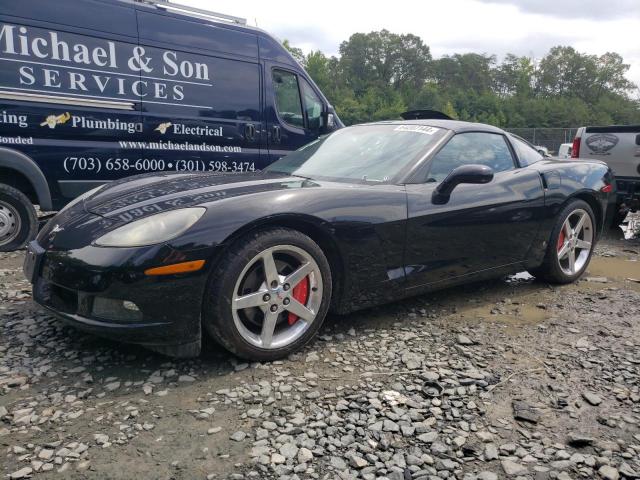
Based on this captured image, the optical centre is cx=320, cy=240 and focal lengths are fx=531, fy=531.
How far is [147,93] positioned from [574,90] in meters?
85.5

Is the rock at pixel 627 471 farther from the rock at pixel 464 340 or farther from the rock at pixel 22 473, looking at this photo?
the rock at pixel 22 473

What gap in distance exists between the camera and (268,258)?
8.57ft

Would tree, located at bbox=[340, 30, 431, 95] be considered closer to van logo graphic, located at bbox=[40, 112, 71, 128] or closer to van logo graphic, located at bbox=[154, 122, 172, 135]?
van logo graphic, located at bbox=[154, 122, 172, 135]

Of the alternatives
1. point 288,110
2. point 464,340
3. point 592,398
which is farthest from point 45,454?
point 288,110

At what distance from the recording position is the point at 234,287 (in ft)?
8.20

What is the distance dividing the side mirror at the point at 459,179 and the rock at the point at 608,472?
1.70 metres

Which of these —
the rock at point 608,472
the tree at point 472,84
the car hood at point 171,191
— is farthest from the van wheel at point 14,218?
the tree at point 472,84

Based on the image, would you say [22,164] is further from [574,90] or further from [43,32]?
[574,90]

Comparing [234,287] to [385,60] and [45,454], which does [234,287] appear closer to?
[45,454]

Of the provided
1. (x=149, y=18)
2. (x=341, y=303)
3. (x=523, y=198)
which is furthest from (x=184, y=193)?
(x=149, y=18)

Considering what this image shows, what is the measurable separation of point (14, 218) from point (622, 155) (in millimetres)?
7029

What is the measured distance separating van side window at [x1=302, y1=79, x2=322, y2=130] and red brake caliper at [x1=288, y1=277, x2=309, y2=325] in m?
4.30

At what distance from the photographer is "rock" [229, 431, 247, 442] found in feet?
6.59

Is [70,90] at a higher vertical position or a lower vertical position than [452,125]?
higher
